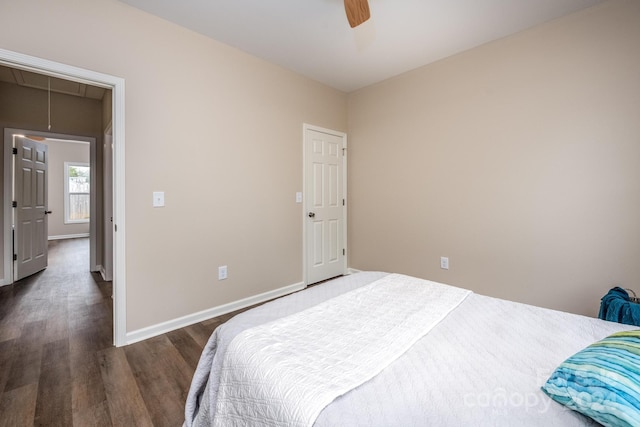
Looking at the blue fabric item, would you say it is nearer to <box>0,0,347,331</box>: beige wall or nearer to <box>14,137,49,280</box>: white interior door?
<box>0,0,347,331</box>: beige wall

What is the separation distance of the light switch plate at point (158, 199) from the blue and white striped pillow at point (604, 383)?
2.54m

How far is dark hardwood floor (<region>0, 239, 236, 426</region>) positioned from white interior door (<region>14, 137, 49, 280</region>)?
32.8 inches

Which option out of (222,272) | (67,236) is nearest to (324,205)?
(222,272)

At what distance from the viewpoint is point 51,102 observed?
11.7 ft

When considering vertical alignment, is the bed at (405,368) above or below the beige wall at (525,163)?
below

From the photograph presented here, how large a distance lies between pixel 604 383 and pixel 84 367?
103 inches

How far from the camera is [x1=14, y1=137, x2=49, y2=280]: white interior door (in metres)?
3.49

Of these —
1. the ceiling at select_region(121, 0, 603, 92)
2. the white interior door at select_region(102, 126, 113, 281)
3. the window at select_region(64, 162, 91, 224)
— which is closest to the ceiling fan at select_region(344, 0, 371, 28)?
the ceiling at select_region(121, 0, 603, 92)

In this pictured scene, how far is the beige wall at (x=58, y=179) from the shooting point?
674 cm

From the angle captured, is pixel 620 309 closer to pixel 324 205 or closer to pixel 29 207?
pixel 324 205

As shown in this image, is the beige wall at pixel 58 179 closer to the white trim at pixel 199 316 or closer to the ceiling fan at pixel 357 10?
the white trim at pixel 199 316

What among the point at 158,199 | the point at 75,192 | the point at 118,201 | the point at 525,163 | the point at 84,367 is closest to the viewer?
the point at 84,367

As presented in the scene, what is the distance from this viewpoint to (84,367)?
6.02 feet

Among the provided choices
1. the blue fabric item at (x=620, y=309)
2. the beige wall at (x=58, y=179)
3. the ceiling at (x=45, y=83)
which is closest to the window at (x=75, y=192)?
the beige wall at (x=58, y=179)
